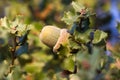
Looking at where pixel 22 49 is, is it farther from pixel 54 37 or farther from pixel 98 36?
pixel 98 36

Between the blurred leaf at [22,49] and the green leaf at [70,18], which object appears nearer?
the green leaf at [70,18]

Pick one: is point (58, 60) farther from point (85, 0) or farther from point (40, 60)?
point (85, 0)

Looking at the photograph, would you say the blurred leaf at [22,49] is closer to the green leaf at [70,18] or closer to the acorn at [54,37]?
Result: the acorn at [54,37]

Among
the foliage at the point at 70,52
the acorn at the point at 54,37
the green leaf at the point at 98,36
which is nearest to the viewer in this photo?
the foliage at the point at 70,52

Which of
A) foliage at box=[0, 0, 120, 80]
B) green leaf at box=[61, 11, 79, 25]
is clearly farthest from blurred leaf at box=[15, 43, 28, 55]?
green leaf at box=[61, 11, 79, 25]

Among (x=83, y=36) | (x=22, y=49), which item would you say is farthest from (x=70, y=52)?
(x=22, y=49)

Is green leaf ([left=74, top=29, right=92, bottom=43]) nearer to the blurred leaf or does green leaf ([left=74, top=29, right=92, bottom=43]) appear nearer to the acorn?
the acorn

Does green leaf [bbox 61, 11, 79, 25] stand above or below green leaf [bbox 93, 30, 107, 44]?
above

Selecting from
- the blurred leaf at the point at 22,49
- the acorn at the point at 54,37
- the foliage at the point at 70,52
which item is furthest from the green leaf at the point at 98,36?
the blurred leaf at the point at 22,49

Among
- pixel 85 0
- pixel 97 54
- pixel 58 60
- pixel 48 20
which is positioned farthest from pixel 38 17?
pixel 97 54
